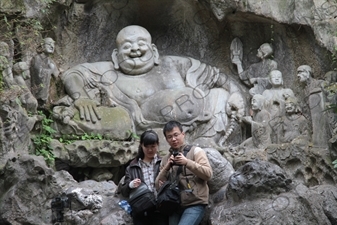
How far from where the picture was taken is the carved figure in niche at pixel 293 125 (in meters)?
14.4

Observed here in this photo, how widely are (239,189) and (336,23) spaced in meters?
4.34

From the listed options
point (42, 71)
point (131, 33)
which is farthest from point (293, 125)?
point (42, 71)

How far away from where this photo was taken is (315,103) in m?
14.4

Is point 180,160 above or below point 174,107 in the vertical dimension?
below

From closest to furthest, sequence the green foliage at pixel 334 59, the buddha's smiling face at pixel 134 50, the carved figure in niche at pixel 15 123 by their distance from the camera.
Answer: the carved figure in niche at pixel 15 123
the green foliage at pixel 334 59
the buddha's smiling face at pixel 134 50

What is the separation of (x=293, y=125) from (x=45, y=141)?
11.7ft

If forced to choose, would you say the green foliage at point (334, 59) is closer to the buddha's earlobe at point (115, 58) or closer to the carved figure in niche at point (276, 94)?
the carved figure in niche at point (276, 94)

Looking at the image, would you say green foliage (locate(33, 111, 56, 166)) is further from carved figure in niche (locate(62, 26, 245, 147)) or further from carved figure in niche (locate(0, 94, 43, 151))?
carved figure in niche (locate(62, 26, 245, 147))

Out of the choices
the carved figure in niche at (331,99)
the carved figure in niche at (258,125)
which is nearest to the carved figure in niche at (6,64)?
the carved figure in niche at (258,125)

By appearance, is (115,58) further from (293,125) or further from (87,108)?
(293,125)

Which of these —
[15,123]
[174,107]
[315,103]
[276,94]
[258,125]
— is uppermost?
[15,123]

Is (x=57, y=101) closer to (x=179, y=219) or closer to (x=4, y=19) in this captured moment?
(x=4, y=19)

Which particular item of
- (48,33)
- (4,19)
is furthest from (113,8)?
(4,19)

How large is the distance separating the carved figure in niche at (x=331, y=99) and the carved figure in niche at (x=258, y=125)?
97 centimetres
